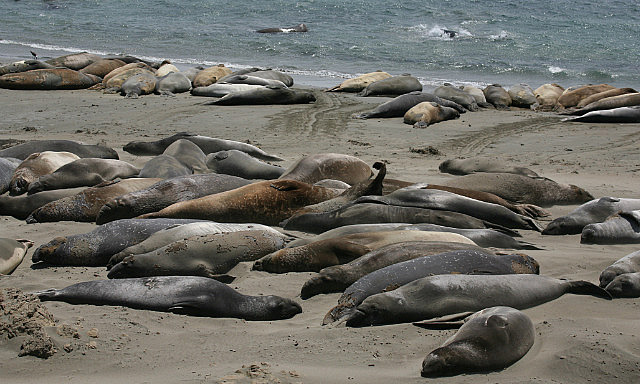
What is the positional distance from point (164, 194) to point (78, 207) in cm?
68

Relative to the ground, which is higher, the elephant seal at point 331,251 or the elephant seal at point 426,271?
the elephant seal at point 426,271

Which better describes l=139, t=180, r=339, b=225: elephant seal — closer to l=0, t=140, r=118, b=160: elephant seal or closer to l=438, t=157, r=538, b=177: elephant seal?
l=438, t=157, r=538, b=177: elephant seal

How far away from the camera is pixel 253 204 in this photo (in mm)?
5652

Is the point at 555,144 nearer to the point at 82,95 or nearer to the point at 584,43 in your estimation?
the point at 82,95

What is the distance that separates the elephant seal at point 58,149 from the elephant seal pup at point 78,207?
5.30ft

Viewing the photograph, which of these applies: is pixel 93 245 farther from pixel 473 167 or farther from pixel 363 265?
pixel 473 167

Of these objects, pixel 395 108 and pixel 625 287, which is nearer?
pixel 625 287

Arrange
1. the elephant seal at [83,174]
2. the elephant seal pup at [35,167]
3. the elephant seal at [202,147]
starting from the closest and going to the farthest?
the elephant seal at [83,174], the elephant seal pup at [35,167], the elephant seal at [202,147]

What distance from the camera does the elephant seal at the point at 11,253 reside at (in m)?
4.58

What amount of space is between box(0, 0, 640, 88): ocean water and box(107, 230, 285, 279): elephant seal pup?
443 inches

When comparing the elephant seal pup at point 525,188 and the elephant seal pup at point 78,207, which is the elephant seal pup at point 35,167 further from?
the elephant seal pup at point 525,188

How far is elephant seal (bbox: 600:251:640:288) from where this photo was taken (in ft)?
13.8

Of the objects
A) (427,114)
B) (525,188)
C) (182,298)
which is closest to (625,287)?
(182,298)

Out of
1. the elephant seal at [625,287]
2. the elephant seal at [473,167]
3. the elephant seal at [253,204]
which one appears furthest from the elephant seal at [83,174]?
the elephant seal at [625,287]
